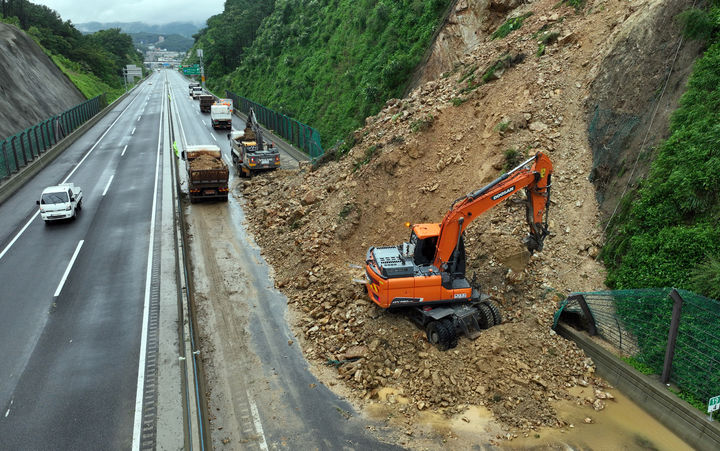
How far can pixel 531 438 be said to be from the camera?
10.0m

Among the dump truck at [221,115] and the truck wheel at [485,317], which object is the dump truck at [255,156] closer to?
the dump truck at [221,115]

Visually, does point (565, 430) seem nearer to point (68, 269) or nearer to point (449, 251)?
point (449, 251)

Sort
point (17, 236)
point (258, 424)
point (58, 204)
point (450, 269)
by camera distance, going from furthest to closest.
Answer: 1. point (58, 204)
2. point (17, 236)
3. point (450, 269)
4. point (258, 424)

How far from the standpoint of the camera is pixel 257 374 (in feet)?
40.5

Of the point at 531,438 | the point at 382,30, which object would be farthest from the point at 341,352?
the point at 382,30

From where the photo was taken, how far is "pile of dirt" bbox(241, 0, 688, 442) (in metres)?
11.6

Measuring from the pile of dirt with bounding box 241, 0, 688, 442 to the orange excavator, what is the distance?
0.51 m

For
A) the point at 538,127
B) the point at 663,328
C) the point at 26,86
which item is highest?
the point at 26,86

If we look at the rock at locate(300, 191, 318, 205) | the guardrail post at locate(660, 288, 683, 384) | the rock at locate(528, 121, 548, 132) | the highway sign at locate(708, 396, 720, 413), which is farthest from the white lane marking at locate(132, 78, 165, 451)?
the rock at locate(528, 121, 548, 132)

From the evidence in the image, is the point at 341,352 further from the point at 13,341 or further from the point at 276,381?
the point at 13,341

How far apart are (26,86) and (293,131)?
3025cm

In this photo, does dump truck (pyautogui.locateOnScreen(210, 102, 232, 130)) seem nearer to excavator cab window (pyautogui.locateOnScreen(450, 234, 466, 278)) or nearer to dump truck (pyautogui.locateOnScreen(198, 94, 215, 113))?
dump truck (pyautogui.locateOnScreen(198, 94, 215, 113))

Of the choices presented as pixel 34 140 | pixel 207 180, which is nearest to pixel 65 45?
pixel 34 140

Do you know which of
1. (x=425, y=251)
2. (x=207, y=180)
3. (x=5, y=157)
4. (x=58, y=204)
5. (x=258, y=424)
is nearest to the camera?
(x=258, y=424)
